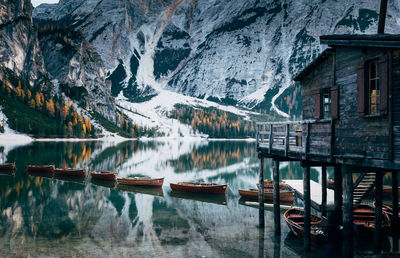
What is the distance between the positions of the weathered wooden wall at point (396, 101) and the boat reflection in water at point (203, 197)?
26.6 meters

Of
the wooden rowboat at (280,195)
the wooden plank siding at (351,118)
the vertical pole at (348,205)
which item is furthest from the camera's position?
the wooden rowboat at (280,195)

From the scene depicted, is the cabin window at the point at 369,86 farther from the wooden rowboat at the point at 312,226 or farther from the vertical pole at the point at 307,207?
the wooden rowboat at the point at 312,226

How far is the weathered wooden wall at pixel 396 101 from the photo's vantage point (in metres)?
13.3

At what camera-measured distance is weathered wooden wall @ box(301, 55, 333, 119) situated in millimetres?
18828

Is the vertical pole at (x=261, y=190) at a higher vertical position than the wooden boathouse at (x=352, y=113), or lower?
lower

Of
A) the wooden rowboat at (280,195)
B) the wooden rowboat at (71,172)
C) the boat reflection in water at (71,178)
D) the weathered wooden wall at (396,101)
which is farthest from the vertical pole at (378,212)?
the wooden rowboat at (71,172)

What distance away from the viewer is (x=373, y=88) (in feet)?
50.0

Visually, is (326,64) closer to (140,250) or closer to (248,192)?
(140,250)

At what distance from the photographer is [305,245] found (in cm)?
2108

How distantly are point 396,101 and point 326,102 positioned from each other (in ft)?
20.3

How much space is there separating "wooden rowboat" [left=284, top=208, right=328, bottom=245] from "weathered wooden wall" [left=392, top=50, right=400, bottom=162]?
10.3 metres

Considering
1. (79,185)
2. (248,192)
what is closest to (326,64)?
(248,192)

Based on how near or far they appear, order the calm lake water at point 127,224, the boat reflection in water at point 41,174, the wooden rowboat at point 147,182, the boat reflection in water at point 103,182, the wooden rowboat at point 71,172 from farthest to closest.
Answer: the boat reflection in water at point 41,174
the wooden rowboat at point 71,172
the boat reflection in water at point 103,182
the wooden rowboat at point 147,182
the calm lake water at point 127,224

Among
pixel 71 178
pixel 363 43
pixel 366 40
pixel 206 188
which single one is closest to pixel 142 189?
pixel 206 188
